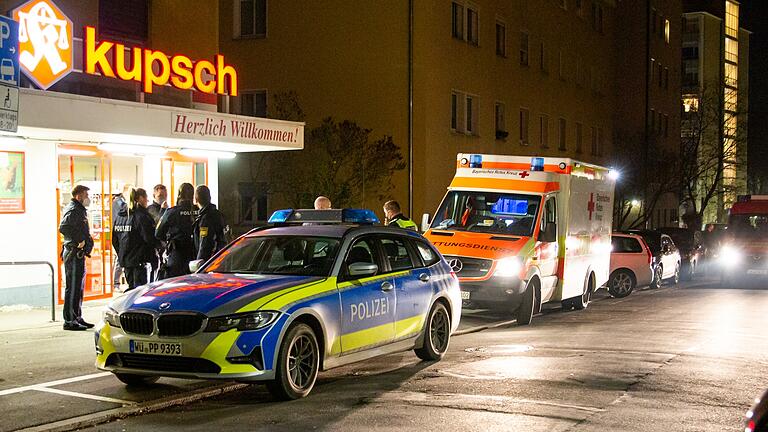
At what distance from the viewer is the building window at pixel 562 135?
4334cm

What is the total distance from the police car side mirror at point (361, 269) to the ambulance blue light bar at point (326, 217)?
118 centimetres

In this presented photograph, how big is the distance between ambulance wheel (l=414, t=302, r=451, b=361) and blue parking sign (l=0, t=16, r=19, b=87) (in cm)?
507

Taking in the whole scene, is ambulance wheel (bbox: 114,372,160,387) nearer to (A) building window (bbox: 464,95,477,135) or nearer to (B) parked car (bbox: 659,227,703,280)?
(A) building window (bbox: 464,95,477,135)

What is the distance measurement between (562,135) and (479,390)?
1386 inches

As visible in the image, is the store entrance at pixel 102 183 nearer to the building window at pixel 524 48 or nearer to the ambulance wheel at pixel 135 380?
the ambulance wheel at pixel 135 380

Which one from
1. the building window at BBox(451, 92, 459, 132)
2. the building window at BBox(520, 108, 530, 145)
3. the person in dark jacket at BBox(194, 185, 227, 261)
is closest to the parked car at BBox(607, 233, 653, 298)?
the building window at BBox(451, 92, 459, 132)

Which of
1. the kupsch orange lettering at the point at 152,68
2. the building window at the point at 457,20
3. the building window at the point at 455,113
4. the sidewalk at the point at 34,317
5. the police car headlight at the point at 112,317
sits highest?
the building window at the point at 457,20

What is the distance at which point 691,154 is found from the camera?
50188 millimetres

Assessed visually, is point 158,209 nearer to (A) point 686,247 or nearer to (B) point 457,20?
(B) point 457,20

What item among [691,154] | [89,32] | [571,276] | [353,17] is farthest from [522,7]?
[89,32]

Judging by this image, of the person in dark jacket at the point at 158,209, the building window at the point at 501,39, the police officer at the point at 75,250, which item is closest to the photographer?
the police officer at the point at 75,250

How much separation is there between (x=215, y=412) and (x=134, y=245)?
6.49 meters

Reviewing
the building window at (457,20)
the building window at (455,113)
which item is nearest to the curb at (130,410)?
the building window at (455,113)

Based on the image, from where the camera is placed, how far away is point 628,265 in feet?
80.3
